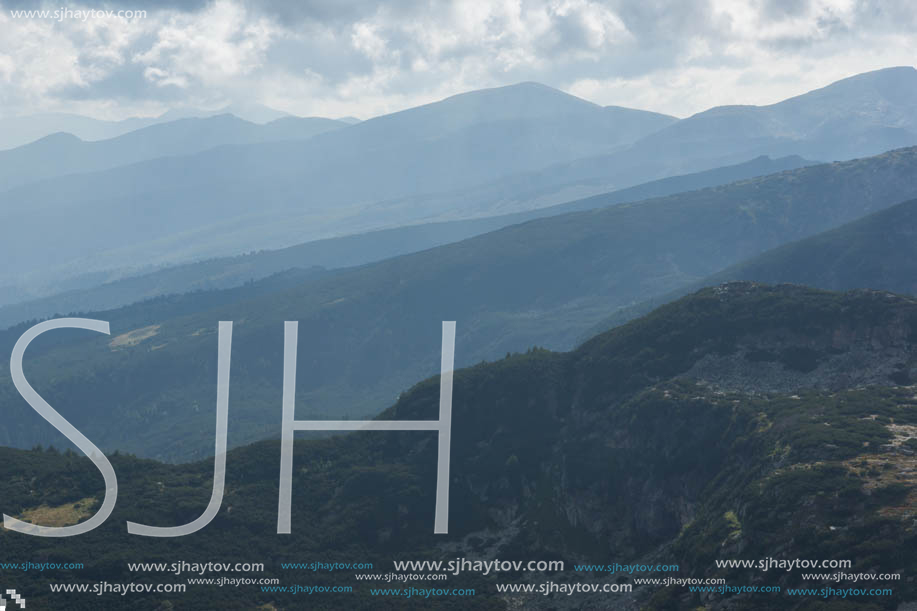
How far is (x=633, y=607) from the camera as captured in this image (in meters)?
84.2

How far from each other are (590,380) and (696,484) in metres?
34.3

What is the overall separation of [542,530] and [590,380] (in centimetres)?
3215

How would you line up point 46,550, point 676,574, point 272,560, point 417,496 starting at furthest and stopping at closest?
1. point 417,496
2. point 272,560
3. point 46,550
4. point 676,574

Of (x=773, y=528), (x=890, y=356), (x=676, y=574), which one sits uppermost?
(x=890, y=356)

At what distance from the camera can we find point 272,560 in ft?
350

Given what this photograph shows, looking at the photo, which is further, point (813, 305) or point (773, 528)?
point (813, 305)

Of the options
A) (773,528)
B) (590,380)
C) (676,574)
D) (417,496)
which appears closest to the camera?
(773,528)

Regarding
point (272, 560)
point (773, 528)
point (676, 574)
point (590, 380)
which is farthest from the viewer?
point (590, 380)

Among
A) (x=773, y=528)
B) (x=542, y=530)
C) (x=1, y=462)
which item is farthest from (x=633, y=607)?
(x=1, y=462)

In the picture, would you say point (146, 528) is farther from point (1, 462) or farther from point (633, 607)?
point (633, 607)

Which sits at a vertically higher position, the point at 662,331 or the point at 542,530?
the point at 662,331

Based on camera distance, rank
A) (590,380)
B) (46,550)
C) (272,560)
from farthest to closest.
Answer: (590,380) → (272,560) → (46,550)

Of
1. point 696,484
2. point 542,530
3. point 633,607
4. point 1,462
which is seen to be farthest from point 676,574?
point 1,462

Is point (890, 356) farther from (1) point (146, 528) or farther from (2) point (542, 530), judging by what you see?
(1) point (146, 528)
